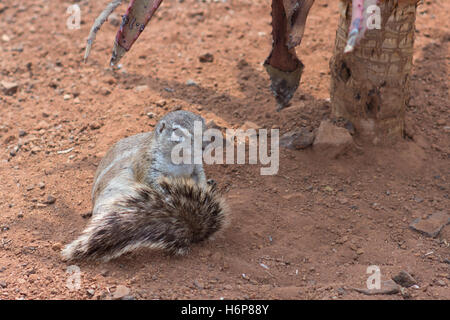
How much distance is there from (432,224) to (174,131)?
1777mm

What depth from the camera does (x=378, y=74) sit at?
357 cm

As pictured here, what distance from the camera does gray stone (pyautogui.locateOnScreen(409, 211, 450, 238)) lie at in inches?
126

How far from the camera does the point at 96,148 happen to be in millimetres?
4328

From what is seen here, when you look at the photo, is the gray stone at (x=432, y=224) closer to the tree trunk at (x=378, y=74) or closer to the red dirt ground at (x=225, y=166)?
the red dirt ground at (x=225, y=166)

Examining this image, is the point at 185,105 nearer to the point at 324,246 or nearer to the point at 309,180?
the point at 309,180

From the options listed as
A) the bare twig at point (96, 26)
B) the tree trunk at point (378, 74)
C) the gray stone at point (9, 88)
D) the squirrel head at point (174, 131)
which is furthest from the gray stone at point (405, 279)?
the gray stone at point (9, 88)

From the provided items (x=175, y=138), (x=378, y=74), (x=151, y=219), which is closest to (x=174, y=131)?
(x=175, y=138)

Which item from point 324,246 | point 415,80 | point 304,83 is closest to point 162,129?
point 324,246

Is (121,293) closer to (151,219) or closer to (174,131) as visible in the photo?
(151,219)

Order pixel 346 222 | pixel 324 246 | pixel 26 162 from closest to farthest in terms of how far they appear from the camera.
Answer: pixel 324 246, pixel 346 222, pixel 26 162

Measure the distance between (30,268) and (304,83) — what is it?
9.70 ft

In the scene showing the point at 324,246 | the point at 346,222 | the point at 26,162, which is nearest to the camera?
the point at 324,246

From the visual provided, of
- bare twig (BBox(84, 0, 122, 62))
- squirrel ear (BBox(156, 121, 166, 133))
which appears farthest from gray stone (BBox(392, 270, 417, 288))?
bare twig (BBox(84, 0, 122, 62))

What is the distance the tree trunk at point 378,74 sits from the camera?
344 centimetres
